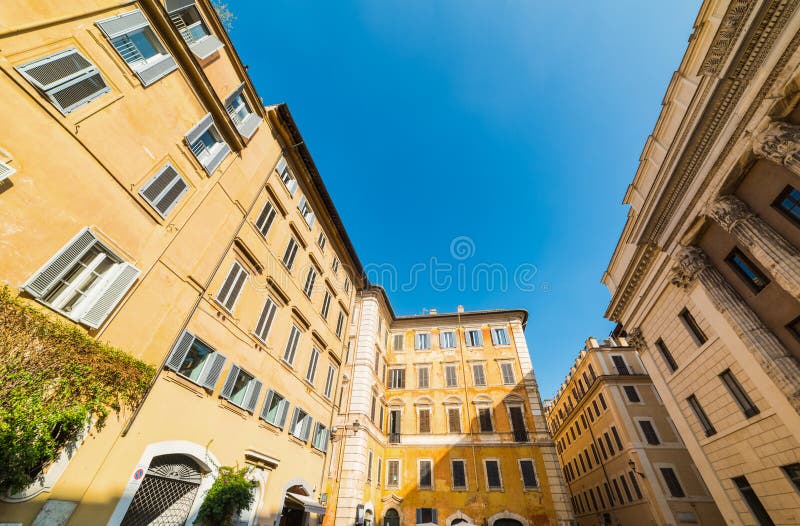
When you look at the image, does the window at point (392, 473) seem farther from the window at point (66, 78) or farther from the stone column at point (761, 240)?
the window at point (66, 78)

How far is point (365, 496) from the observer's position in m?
19.3

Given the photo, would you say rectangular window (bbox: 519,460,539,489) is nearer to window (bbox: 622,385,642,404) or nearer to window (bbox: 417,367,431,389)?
window (bbox: 417,367,431,389)

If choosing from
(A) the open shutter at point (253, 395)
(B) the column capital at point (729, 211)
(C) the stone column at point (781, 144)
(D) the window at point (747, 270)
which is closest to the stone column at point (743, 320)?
(D) the window at point (747, 270)

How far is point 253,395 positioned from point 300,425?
12.8 ft

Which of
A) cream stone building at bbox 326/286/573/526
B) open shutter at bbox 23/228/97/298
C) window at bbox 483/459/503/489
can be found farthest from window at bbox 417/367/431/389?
open shutter at bbox 23/228/97/298

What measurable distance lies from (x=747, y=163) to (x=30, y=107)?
20.0m

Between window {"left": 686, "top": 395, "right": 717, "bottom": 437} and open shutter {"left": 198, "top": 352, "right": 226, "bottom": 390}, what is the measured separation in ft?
63.9

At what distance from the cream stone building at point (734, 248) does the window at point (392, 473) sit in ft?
55.6

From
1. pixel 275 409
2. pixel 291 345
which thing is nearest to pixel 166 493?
pixel 275 409

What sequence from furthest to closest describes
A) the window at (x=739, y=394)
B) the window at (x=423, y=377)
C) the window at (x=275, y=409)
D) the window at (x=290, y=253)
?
the window at (x=423, y=377) → the window at (x=290, y=253) → the window at (x=275, y=409) → the window at (x=739, y=394)

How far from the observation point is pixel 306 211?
59.0 feet

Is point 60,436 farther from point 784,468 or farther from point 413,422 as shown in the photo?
point 413,422

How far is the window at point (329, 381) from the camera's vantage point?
1747cm

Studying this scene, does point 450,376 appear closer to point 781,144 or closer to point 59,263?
point 781,144
